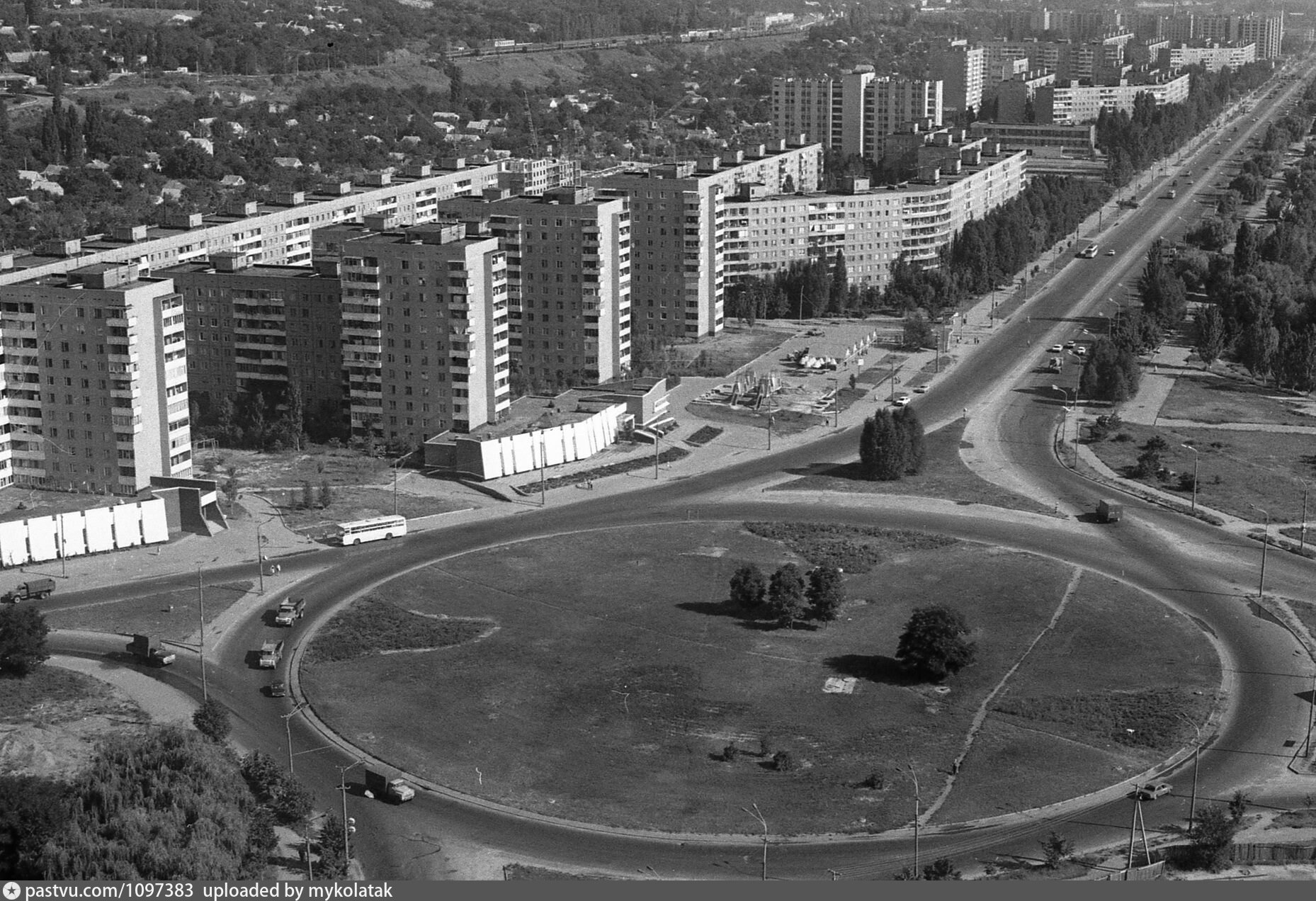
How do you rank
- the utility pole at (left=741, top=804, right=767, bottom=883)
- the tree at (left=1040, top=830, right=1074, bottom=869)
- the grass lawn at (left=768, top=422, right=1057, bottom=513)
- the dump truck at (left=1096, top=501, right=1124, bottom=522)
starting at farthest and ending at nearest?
1. the grass lawn at (left=768, top=422, right=1057, bottom=513)
2. the dump truck at (left=1096, top=501, right=1124, bottom=522)
3. the utility pole at (left=741, top=804, right=767, bottom=883)
4. the tree at (left=1040, top=830, right=1074, bottom=869)

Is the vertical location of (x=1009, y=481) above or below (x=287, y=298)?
below

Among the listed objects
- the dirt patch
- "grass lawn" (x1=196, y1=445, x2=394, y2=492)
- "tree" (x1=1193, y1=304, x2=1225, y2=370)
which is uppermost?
"tree" (x1=1193, y1=304, x2=1225, y2=370)

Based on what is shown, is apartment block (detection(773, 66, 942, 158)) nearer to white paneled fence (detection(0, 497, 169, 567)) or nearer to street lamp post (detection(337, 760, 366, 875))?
white paneled fence (detection(0, 497, 169, 567))

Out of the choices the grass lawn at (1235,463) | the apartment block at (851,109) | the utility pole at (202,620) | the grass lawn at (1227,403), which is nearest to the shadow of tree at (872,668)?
the utility pole at (202,620)

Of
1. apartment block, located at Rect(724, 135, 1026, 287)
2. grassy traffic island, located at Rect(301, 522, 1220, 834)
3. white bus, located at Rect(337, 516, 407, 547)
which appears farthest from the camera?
apartment block, located at Rect(724, 135, 1026, 287)

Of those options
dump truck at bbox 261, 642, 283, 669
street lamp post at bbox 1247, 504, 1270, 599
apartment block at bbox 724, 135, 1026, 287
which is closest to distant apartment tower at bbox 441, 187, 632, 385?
apartment block at bbox 724, 135, 1026, 287

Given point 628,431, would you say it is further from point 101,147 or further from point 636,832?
point 101,147

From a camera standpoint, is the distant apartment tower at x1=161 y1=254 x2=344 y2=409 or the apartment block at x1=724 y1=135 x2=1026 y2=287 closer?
the distant apartment tower at x1=161 y1=254 x2=344 y2=409

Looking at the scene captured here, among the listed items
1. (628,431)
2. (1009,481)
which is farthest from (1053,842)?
(628,431)
